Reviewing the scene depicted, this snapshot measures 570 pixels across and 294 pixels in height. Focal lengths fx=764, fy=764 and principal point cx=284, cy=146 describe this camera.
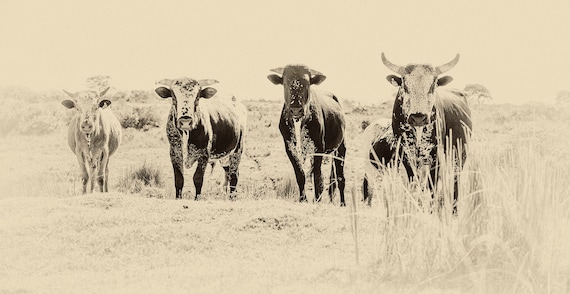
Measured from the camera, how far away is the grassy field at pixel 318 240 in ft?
17.6

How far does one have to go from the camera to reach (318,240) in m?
6.98

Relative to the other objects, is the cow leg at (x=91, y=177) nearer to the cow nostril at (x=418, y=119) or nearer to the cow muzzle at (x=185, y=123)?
the cow muzzle at (x=185, y=123)

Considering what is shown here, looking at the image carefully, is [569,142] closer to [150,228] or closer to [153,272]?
[150,228]

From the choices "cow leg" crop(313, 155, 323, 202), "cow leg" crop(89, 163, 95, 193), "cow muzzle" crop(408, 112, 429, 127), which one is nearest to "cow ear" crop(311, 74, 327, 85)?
"cow leg" crop(313, 155, 323, 202)

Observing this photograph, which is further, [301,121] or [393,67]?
[301,121]

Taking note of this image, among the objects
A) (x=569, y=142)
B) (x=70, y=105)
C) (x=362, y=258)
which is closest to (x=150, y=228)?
(x=362, y=258)

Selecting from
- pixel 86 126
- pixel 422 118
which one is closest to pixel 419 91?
pixel 422 118

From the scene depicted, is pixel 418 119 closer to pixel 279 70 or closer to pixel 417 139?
pixel 417 139

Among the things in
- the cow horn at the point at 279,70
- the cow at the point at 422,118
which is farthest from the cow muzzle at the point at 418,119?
the cow horn at the point at 279,70

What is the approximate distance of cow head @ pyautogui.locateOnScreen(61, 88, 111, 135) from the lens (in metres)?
12.3

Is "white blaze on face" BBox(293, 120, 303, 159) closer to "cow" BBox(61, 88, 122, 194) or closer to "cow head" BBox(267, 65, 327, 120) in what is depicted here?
"cow head" BBox(267, 65, 327, 120)

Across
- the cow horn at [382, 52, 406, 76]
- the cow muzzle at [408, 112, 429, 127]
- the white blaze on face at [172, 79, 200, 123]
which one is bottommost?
the cow muzzle at [408, 112, 429, 127]

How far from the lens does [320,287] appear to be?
5266 millimetres

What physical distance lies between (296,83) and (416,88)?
2.19 meters
